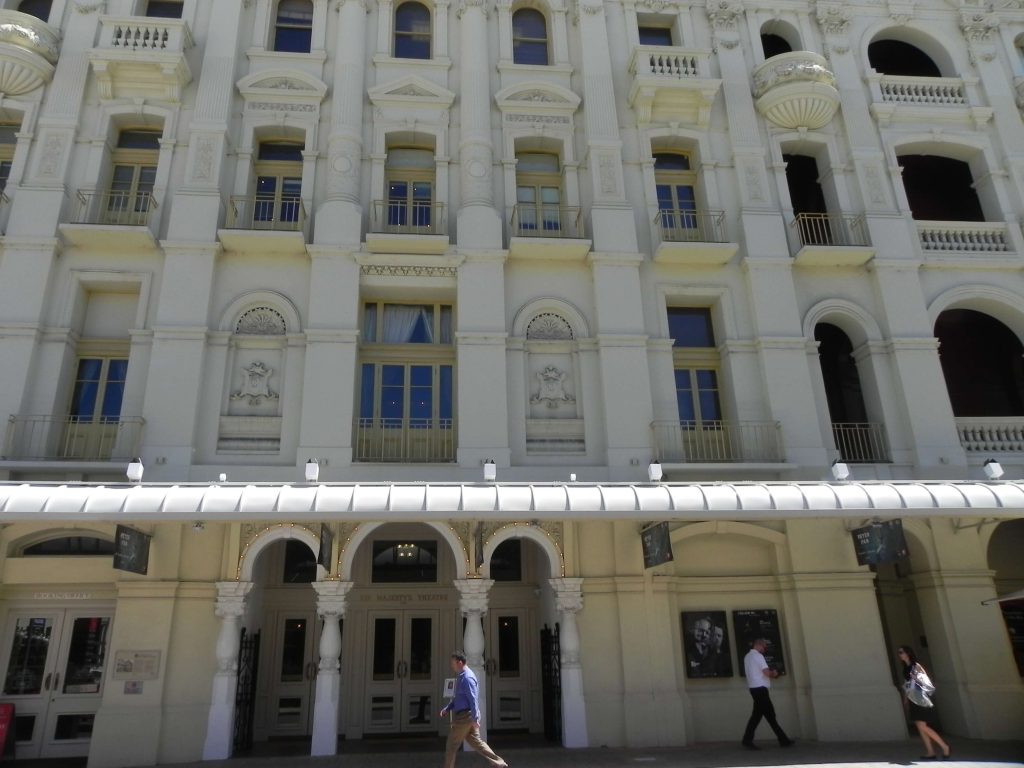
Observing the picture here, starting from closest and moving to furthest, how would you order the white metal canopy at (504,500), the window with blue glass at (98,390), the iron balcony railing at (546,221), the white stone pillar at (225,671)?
the white metal canopy at (504,500)
the white stone pillar at (225,671)
the window with blue glass at (98,390)
the iron balcony railing at (546,221)

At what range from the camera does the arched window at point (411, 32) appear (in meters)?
17.4

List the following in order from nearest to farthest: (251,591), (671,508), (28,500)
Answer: (28,500) < (671,508) < (251,591)

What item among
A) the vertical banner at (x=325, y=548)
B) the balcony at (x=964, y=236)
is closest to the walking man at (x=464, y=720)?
the vertical banner at (x=325, y=548)

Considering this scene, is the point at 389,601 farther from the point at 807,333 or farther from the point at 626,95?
the point at 626,95

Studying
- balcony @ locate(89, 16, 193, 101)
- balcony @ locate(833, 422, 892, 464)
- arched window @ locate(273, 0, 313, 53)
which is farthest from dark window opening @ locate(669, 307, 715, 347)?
balcony @ locate(89, 16, 193, 101)

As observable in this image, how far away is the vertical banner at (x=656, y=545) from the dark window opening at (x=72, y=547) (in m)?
9.89

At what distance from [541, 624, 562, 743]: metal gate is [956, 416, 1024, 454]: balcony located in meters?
9.72

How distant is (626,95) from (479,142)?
13.0ft

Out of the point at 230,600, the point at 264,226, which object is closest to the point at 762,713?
the point at 230,600

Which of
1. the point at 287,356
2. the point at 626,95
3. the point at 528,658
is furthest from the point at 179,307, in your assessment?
the point at 626,95

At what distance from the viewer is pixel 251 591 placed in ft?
41.8

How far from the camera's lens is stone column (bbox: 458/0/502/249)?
596 inches

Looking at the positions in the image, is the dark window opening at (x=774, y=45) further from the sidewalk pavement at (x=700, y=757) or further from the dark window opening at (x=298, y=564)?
the dark window opening at (x=298, y=564)

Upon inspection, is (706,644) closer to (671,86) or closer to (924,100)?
(671,86)
